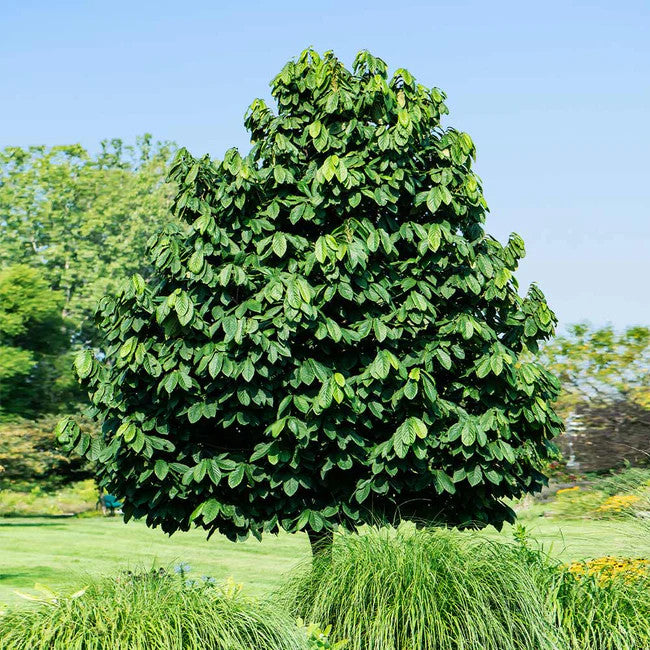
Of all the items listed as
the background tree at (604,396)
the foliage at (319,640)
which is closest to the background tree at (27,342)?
the background tree at (604,396)

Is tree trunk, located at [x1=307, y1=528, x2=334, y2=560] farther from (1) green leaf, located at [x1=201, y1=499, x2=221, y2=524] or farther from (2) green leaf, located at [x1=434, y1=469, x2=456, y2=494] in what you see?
(2) green leaf, located at [x1=434, y1=469, x2=456, y2=494]

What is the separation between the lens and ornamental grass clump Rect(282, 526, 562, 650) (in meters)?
5.71

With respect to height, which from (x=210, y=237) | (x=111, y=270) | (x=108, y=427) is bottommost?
(x=108, y=427)

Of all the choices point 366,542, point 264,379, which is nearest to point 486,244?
point 264,379

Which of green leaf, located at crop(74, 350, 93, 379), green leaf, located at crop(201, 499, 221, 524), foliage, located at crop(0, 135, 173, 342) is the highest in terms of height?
foliage, located at crop(0, 135, 173, 342)

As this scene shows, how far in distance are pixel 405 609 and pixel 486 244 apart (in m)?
3.70

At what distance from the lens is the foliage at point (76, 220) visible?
30.6 m

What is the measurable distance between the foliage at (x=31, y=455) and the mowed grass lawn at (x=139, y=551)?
5.83ft

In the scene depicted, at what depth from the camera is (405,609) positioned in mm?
5762

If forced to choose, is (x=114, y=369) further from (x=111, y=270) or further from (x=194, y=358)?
A: (x=111, y=270)

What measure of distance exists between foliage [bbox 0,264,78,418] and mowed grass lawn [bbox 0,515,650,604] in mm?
4468

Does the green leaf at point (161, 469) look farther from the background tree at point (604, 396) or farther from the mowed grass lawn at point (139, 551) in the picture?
the background tree at point (604, 396)

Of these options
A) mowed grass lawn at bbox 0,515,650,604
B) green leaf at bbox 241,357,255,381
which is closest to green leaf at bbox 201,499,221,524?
green leaf at bbox 241,357,255,381

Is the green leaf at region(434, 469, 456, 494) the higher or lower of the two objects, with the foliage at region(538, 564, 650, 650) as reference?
higher
